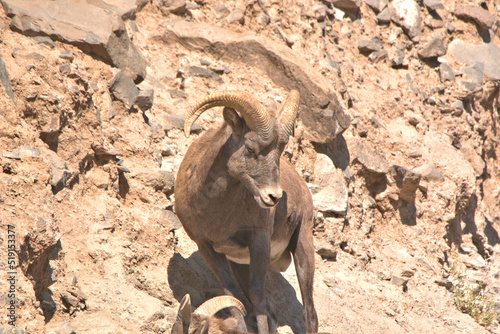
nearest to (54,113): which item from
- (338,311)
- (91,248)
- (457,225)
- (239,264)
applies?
(91,248)

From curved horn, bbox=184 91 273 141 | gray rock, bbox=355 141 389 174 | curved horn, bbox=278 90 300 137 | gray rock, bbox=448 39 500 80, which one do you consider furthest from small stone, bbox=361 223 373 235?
gray rock, bbox=448 39 500 80

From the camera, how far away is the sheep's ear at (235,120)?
18.2ft

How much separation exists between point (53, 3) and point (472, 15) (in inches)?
365

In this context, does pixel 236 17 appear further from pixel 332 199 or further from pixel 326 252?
pixel 326 252

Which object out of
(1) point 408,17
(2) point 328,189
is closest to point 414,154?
(2) point 328,189

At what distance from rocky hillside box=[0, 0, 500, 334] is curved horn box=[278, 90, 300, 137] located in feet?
6.52

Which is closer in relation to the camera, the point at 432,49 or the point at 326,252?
the point at 326,252

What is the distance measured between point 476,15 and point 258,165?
385 inches

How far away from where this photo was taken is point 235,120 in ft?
18.2

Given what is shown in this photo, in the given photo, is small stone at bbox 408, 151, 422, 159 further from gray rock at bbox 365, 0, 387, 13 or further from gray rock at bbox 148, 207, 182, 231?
gray rock at bbox 148, 207, 182, 231

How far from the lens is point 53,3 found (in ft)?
24.7

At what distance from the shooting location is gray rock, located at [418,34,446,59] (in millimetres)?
12281

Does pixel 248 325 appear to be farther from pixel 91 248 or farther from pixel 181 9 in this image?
pixel 181 9

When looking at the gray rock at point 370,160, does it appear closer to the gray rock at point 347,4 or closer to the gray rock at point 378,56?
the gray rock at point 378,56
